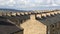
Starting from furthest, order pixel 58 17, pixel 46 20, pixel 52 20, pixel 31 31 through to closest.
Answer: pixel 58 17, pixel 52 20, pixel 46 20, pixel 31 31

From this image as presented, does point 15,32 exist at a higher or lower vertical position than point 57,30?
higher

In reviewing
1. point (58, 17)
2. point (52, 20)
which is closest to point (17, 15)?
point (52, 20)

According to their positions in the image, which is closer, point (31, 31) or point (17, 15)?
point (31, 31)

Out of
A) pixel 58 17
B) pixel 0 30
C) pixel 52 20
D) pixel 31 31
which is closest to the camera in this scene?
pixel 0 30

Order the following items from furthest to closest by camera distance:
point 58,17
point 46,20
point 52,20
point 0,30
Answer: point 58,17, point 52,20, point 46,20, point 0,30

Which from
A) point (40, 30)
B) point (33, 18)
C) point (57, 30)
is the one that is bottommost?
point (57, 30)

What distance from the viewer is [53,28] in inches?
1313

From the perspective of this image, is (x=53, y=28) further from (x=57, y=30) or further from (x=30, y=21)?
(x=30, y=21)

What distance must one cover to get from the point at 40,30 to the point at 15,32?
9969mm

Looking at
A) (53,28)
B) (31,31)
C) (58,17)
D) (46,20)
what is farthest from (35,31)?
(58,17)

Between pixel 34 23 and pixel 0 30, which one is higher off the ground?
pixel 0 30

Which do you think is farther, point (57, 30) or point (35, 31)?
point (57, 30)

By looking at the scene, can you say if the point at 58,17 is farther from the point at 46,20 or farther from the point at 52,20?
the point at 46,20

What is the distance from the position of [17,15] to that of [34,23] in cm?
472
